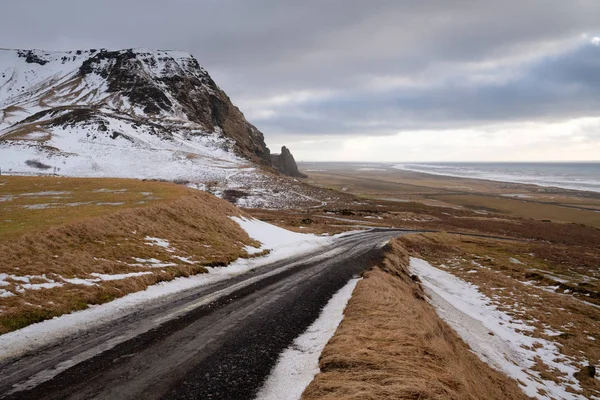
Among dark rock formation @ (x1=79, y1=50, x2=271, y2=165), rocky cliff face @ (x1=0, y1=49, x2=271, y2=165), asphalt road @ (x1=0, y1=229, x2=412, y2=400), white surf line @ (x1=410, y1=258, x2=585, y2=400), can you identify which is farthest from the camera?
dark rock formation @ (x1=79, y1=50, x2=271, y2=165)

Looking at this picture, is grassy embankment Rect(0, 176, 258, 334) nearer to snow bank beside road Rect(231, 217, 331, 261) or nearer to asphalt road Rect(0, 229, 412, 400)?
snow bank beside road Rect(231, 217, 331, 261)

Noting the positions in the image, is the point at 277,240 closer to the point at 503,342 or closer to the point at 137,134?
the point at 503,342

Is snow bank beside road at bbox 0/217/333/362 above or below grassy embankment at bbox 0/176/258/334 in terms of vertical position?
below

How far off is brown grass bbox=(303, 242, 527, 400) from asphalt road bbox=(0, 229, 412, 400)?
1.74 metres

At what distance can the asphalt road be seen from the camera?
7.35 metres

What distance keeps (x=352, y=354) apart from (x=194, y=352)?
452cm

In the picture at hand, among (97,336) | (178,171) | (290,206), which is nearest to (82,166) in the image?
(178,171)

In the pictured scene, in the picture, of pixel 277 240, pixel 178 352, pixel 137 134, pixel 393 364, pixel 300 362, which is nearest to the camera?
pixel 393 364

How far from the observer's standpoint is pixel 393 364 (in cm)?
816

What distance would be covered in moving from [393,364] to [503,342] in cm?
1147

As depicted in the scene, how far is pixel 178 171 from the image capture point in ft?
323

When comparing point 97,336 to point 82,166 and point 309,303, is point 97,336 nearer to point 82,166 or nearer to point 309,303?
point 309,303

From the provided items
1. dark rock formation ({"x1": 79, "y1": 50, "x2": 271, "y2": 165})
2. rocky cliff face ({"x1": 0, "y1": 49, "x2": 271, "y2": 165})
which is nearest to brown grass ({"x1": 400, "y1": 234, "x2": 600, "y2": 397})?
rocky cliff face ({"x1": 0, "y1": 49, "x2": 271, "y2": 165})

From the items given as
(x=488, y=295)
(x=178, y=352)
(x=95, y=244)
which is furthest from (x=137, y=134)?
(x=178, y=352)
